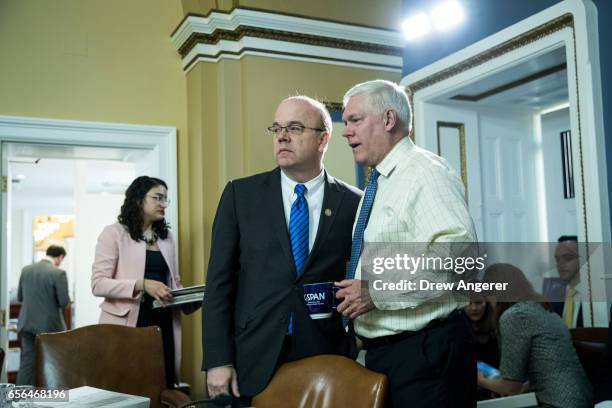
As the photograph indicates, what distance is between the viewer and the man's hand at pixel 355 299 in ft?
5.26

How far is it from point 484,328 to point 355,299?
5.69 ft

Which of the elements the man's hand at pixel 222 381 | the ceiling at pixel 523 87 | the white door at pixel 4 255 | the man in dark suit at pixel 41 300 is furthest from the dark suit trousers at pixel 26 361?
the ceiling at pixel 523 87

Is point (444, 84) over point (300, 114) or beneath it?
over

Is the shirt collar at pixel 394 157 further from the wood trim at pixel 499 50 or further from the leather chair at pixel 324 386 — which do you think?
the wood trim at pixel 499 50

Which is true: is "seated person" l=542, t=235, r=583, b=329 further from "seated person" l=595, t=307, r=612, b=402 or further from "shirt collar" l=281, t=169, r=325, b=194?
"shirt collar" l=281, t=169, r=325, b=194

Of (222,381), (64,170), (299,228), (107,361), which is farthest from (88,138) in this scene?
(64,170)

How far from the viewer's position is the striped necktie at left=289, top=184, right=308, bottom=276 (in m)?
1.92

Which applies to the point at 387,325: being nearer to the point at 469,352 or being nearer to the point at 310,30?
the point at 469,352

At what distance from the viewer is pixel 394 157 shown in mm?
1733

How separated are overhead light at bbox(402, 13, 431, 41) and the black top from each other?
2315 mm

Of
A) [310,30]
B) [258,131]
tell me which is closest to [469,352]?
[258,131]

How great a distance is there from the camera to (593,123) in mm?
3207

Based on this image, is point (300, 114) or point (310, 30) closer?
point (300, 114)

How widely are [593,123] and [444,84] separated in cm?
125
